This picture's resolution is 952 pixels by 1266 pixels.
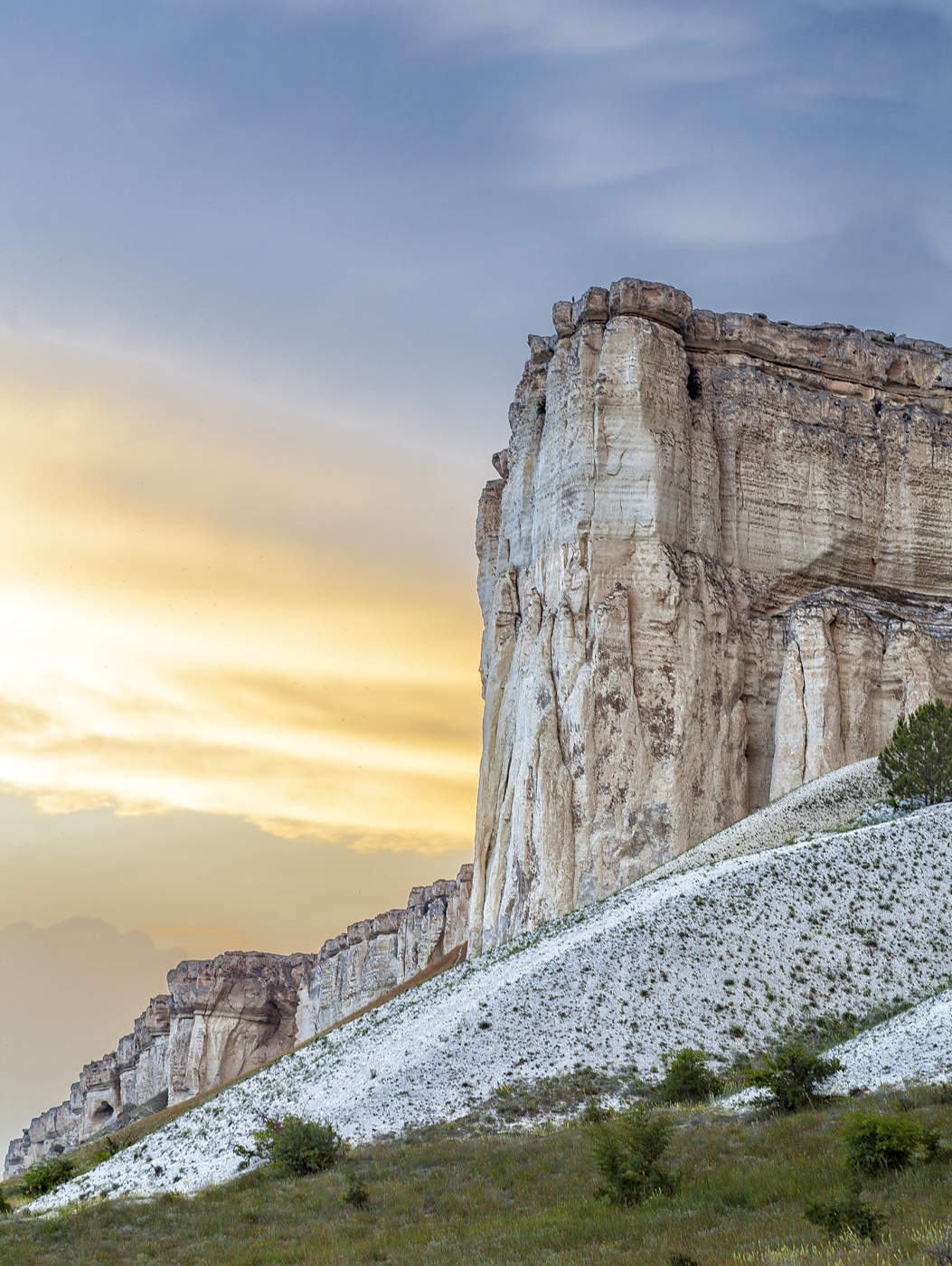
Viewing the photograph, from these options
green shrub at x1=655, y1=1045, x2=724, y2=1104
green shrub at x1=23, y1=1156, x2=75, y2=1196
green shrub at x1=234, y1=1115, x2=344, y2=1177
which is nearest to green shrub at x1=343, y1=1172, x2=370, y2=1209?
green shrub at x1=234, y1=1115, x2=344, y2=1177

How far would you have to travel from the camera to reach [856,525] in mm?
70750

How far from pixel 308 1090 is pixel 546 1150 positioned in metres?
8.80

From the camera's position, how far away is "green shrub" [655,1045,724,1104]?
93.0 feet

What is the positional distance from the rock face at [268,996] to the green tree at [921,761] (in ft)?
191

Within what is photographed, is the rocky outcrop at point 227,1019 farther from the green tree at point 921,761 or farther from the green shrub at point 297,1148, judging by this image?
the green shrub at point 297,1148

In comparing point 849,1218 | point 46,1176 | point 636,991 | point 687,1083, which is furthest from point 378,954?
point 849,1218

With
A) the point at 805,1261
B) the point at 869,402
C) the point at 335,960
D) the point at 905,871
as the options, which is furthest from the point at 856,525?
the point at 335,960

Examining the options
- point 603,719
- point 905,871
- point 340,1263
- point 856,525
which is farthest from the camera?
point 856,525

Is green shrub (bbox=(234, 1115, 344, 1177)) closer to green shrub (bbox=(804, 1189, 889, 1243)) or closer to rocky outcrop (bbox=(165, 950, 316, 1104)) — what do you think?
green shrub (bbox=(804, 1189, 889, 1243))

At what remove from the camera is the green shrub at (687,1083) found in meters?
28.4

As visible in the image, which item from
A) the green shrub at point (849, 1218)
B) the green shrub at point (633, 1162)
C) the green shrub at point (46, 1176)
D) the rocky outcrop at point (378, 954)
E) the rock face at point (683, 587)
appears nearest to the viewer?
the green shrub at point (849, 1218)

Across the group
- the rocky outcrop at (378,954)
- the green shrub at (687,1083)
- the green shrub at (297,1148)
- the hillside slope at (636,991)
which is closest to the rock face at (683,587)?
the hillside slope at (636,991)

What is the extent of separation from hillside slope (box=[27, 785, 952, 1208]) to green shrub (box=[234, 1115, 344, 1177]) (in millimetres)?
684

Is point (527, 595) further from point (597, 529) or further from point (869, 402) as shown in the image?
point (869, 402)
